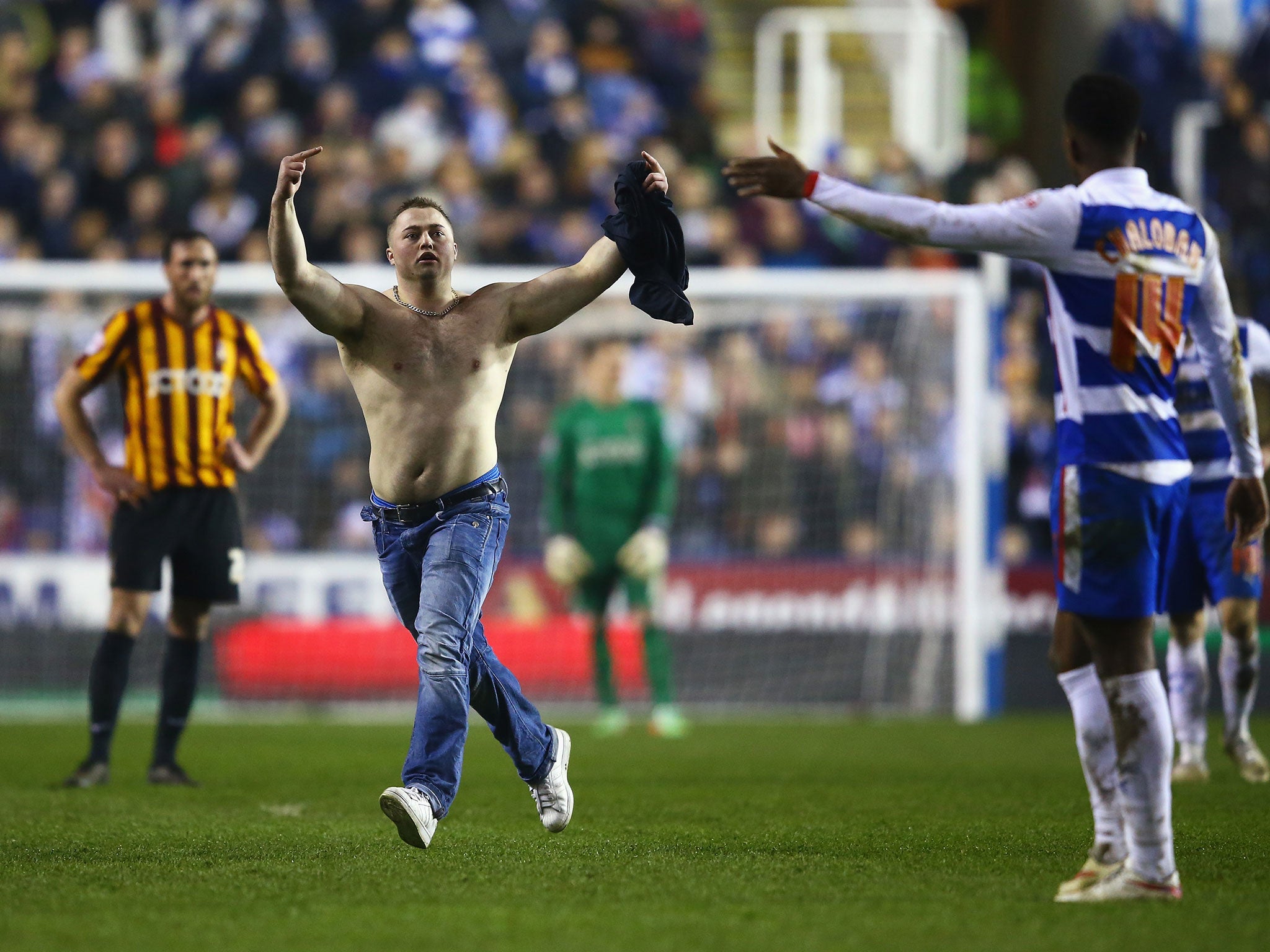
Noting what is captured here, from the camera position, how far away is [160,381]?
7.73 metres

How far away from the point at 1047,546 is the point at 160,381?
321 inches

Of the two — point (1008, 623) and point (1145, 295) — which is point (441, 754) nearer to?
point (1145, 295)

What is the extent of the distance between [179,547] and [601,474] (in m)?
3.95

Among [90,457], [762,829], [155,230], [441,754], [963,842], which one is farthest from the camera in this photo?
[155,230]

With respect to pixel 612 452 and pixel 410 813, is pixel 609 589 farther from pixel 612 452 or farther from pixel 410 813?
pixel 410 813

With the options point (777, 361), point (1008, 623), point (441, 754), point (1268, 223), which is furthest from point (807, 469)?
point (441, 754)

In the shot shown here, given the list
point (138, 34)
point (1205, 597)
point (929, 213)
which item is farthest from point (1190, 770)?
point (138, 34)

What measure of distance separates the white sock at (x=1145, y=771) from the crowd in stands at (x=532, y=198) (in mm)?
8641

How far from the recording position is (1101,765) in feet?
14.4

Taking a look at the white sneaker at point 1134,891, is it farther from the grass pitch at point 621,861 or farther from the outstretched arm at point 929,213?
the outstretched arm at point 929,213

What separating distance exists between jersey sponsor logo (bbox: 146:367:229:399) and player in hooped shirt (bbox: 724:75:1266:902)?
408 centimetres

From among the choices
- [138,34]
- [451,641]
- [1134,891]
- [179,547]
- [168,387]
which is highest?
[138,34]

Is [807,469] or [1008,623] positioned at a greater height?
[807,469]

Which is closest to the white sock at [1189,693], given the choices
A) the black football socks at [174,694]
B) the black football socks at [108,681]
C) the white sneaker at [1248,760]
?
the white sneaker at [1248,760]
